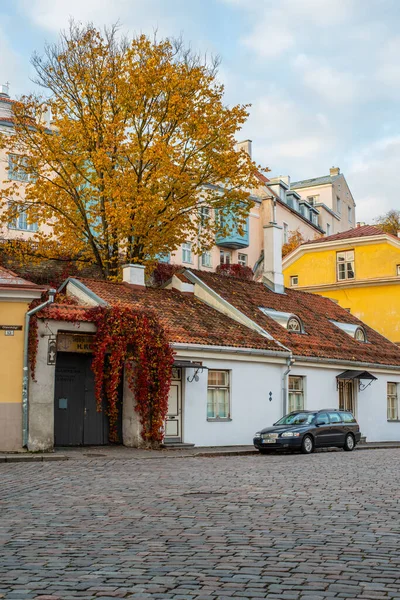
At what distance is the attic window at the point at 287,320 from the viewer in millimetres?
30984

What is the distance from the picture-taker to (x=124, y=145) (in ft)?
96.6

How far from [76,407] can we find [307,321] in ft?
44.5

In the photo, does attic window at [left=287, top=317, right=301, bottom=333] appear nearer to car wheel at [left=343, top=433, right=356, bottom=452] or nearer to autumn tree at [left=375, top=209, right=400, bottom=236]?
car wheel at [left=343, top=433, right=356, bottom=452]

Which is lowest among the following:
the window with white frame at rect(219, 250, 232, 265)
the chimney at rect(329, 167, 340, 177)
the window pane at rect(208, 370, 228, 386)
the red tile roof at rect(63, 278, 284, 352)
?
the window pane at rect(208, 370, 228, 386)

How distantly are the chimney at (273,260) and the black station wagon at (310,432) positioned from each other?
10.9m

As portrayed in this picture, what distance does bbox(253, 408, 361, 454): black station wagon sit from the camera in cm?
2287

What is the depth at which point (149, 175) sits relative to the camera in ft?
96.2

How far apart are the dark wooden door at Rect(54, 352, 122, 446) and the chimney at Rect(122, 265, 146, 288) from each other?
487 cm

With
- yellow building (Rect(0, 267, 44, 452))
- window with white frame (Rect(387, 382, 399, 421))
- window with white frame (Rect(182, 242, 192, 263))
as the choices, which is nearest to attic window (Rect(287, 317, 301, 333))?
window with white frame (Rect(387, 382, 399, 421))

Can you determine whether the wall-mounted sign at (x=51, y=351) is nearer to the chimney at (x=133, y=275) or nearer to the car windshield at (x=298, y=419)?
the chimney at (x=133, y=275)

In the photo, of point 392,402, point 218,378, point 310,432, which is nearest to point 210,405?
point 218,378

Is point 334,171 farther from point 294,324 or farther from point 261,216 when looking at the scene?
point 294,324

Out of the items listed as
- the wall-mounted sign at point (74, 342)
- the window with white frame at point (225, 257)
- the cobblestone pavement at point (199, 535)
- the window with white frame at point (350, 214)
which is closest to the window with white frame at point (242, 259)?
the window with white frame at point (225, 257)

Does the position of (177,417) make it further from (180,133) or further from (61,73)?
(61,73)
